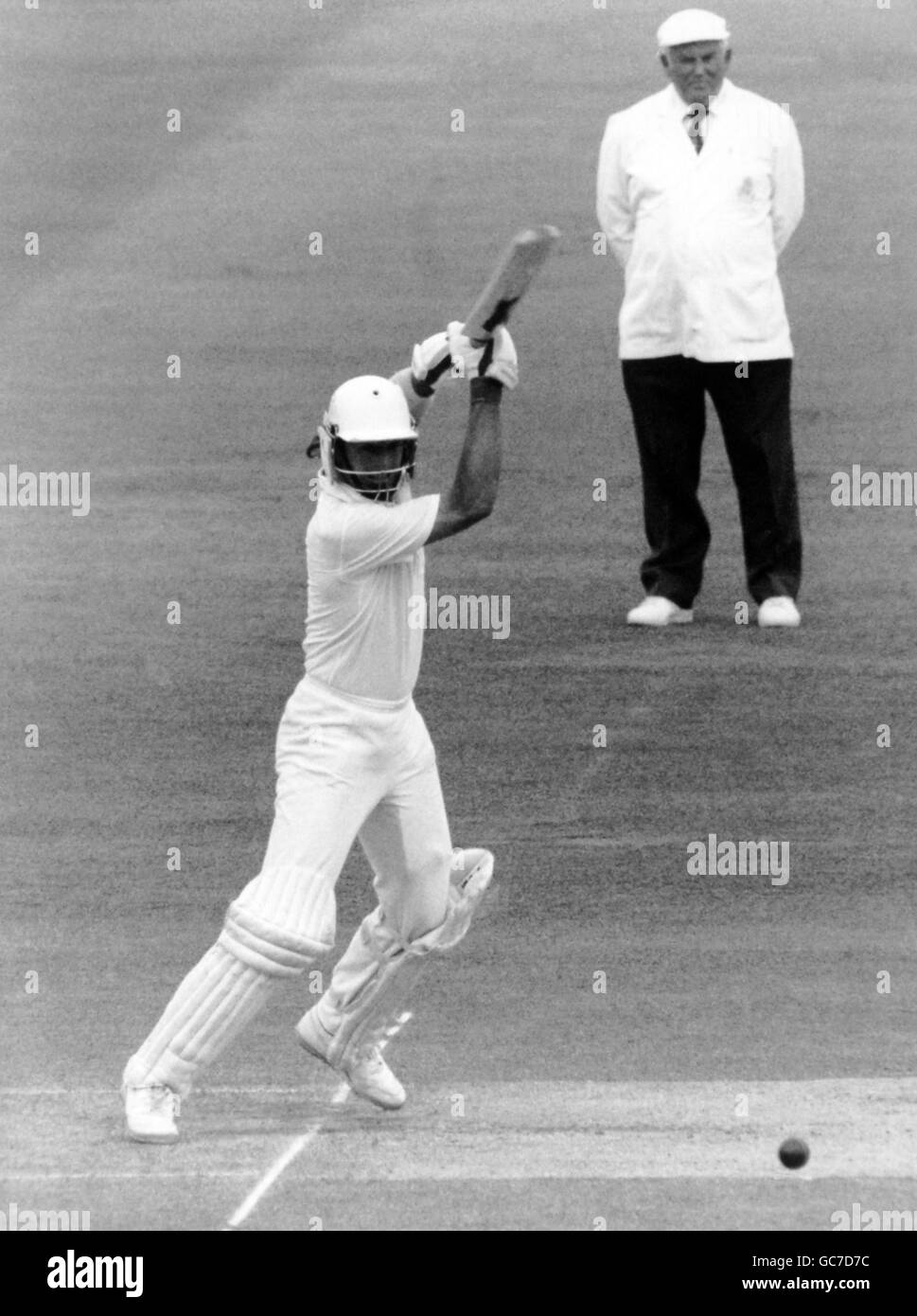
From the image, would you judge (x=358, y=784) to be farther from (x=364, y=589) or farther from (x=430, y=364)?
(x=430, y=364)

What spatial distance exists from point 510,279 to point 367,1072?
2.12 metres

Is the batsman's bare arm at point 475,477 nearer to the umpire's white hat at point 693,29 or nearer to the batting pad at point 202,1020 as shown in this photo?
the batting pad at point 202,1020

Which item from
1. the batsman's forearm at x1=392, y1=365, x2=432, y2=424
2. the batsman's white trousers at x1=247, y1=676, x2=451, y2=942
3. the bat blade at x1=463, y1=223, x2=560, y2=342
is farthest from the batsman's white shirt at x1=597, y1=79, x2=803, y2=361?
the batsman's white trousers at x1=247, y1=676, x2=451, y2=942

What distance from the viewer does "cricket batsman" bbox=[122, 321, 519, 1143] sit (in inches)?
279

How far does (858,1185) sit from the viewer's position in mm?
6688

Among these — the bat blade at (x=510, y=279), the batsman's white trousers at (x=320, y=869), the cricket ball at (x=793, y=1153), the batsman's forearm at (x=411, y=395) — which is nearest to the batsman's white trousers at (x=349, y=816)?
the batsman's white trousers at (x=320, y=869)

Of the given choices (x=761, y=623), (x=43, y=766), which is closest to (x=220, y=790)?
(x=43, y=766)

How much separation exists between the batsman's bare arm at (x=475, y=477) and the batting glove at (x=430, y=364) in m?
0.28

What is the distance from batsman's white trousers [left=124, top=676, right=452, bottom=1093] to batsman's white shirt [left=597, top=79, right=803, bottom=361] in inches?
183

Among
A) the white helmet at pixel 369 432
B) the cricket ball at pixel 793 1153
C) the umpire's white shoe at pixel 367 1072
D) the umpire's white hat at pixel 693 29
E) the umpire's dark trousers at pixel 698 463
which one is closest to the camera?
the cricket ball at pixel 793 1153

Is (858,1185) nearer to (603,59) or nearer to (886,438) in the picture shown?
(886,438)

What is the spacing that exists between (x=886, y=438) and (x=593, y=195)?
350 centimetres

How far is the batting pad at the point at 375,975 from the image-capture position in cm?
751

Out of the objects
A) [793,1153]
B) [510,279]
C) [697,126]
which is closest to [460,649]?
[697,126]
